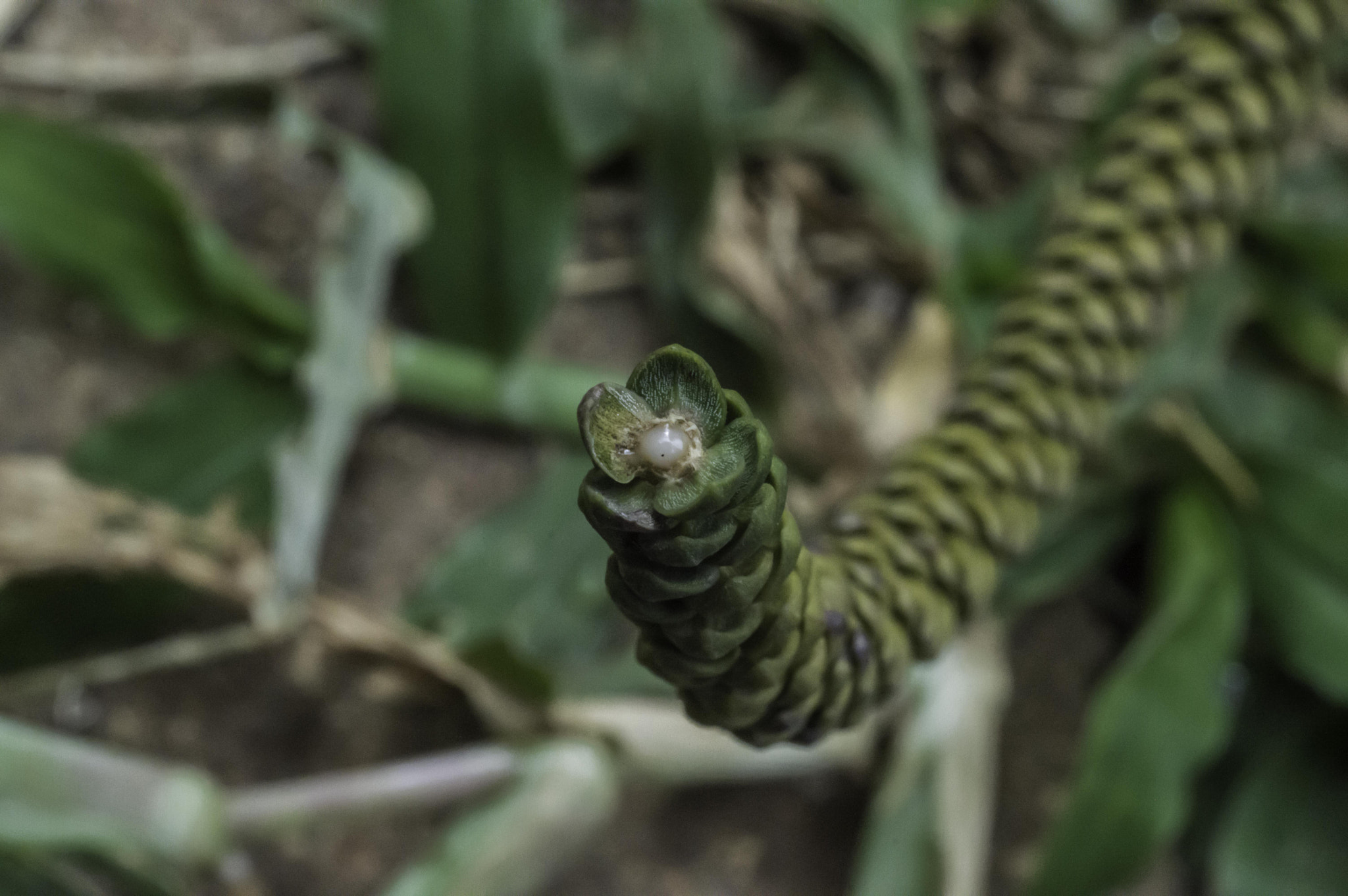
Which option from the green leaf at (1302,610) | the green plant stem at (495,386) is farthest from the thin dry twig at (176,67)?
the green leaf at (1302,610)

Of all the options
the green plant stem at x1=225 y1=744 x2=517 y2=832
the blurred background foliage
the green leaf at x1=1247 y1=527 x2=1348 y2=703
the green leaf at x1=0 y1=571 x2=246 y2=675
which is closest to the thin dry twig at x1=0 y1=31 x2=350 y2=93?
the blurred background foliage

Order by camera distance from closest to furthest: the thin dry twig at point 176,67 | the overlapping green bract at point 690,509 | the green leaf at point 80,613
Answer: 1. the overlapping green bract at point 690,509
2. the green leaf at point 80,613
3. the thin dry twig at point 176,67

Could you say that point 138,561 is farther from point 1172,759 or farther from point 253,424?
point 1172,759

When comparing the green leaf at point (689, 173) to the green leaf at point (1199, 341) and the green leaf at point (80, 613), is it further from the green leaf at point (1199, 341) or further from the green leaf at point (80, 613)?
the green leaf at point (80, 613)

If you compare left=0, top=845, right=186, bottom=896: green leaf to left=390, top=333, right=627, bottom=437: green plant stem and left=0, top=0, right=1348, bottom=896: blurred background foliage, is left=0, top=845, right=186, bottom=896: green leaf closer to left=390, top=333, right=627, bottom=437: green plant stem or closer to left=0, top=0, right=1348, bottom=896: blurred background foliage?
left=0, top=0, right=1348, bottom=896: blurred background foliage

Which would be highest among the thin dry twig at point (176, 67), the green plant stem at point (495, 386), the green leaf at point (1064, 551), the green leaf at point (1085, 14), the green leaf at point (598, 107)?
the thin dry twig at point (176, 67)

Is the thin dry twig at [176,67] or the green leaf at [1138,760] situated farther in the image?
the thin dry twig at [176,67]

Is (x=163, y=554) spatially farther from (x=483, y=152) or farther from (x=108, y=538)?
(x=483, y=152)

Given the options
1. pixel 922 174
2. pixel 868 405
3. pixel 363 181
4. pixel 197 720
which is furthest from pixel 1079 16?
pixel 197 720
